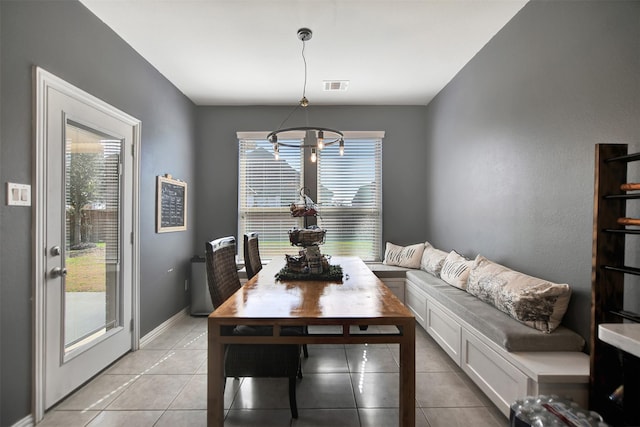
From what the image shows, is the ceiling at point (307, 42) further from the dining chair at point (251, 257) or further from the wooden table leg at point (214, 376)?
the wooden table leg at point (214, 376)

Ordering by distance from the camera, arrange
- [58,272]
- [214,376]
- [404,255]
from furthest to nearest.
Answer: [404,255] < [58,272] < [214,376]

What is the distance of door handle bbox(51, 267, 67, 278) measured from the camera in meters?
2.04

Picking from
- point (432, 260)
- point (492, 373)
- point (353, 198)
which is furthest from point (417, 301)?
point (353, 198)

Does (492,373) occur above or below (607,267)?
below

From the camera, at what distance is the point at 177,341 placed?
3209mm

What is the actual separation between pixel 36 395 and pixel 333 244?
346cm

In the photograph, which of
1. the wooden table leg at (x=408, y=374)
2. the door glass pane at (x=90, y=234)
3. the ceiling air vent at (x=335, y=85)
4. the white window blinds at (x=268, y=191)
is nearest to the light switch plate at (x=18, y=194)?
the door glass pane at (x=90, y=234)

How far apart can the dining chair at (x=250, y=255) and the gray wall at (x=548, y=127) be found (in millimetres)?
2351

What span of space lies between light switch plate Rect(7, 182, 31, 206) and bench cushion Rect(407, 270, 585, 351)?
311 cm

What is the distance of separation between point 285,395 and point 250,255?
4.20 feet

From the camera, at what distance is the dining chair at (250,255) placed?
2.90 m

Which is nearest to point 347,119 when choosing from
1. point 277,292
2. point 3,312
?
point 277,292

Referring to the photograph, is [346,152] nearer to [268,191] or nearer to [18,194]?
[268,191]

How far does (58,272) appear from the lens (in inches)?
81.8
